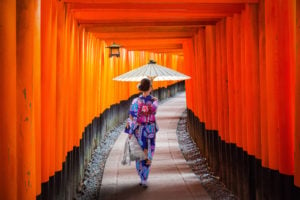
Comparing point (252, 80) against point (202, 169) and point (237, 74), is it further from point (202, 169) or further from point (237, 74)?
point (202, 169)

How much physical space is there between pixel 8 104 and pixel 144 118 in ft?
15.8

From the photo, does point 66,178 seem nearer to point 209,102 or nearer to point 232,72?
point 232,72

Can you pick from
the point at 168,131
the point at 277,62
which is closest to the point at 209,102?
the point at 277,62

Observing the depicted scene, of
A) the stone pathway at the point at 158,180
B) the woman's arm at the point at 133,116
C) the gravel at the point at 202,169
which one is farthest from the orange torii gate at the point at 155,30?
the woman's arm at the point at 133,116

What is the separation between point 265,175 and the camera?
5.23m

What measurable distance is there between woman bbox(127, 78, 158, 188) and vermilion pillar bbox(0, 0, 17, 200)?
4649 millimetres

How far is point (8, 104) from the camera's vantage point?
302cm

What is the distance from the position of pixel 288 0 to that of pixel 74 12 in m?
3.62

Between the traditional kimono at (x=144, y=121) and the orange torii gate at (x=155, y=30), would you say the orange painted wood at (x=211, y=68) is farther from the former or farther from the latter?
the traditional kimono at (x=144, y=121)

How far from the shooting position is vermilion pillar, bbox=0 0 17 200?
2934mm

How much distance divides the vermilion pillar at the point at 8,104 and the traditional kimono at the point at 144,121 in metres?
4.68

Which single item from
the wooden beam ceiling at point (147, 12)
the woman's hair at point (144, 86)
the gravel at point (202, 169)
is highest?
the wooden beam ceiling at point (147, 12)

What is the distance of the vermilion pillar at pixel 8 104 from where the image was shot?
2934 mm

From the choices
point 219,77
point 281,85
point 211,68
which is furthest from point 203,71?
point 281,85
